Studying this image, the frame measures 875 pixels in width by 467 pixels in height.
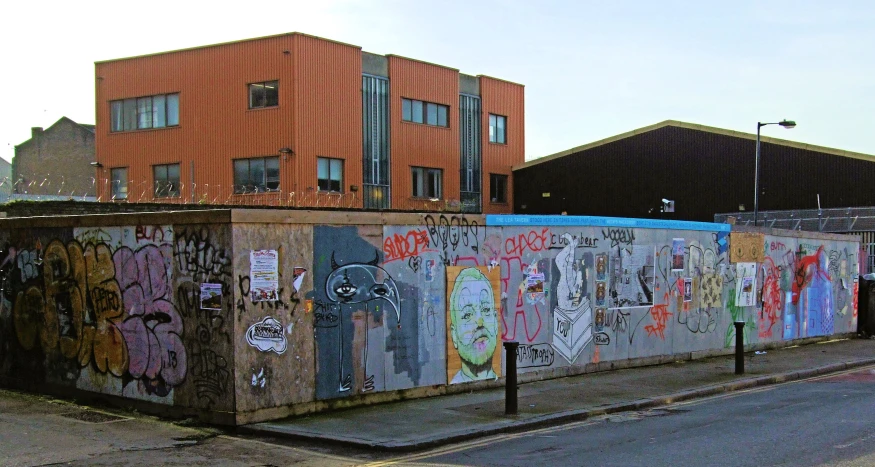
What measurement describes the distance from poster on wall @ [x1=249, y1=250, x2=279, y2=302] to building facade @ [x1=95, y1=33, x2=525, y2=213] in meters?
27.6

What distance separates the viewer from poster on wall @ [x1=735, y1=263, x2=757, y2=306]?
802 inches

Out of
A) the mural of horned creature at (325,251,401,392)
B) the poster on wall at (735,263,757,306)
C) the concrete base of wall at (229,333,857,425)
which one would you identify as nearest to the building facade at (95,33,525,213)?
the poster on wall at (735,263,757,306)

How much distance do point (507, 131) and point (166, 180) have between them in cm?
1985

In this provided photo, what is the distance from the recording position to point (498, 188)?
5294 cm

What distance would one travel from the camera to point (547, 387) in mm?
14727

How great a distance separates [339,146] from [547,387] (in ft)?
93.8

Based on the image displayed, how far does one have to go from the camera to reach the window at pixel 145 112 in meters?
43.2

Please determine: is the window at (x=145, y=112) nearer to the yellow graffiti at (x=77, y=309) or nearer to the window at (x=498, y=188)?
the window at (x=498, y=188)

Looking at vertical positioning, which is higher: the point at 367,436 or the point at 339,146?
the point at 339,146

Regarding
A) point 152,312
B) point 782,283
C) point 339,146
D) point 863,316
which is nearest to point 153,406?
point 152,312

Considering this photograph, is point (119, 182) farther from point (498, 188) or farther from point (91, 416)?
point (91, 416)

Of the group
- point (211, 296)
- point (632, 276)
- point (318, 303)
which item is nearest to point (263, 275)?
point (211, 296)

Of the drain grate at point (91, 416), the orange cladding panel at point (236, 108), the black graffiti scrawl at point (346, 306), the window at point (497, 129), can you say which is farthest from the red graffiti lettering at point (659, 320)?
the window at point (497, 129)

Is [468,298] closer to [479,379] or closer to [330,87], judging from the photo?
[479,379]
